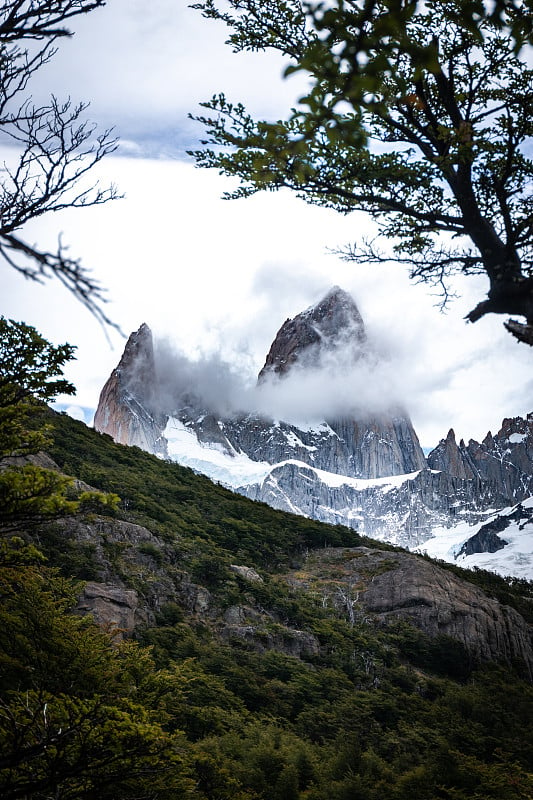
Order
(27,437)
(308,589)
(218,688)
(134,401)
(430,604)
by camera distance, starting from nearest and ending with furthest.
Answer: (27,437) < (218,688) < (430,604) < (308,589) < (134,401)

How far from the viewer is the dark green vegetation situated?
19.2 feet

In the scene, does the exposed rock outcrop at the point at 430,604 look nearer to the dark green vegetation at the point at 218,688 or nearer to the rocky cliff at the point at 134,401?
the dark green vegetation at the point at 218,688

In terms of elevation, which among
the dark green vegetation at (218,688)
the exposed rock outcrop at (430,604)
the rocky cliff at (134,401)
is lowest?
the dark green vegetation at (218,688)

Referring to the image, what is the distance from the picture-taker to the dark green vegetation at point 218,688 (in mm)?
5855

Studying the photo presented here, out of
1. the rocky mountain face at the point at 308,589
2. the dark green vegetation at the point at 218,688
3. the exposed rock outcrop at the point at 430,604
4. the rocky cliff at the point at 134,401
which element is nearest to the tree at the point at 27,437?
the dark green vegetation at the point at 218,688

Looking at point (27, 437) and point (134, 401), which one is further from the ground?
point (134, 401)

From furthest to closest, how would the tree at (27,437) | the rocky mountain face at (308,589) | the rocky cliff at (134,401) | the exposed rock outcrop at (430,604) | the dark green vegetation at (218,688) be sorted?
the rocky cliff at (134,401) → the exposed rock outcrop at (430,604) → the rocky mountain face at (308,589) → the dark green vegetation at (218,688) → the tree at (27,437)

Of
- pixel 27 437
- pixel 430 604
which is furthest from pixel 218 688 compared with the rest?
pixel 430 604

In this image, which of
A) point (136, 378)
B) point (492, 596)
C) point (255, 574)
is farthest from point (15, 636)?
point (136, 378)

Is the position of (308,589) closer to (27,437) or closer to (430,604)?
(430,604)

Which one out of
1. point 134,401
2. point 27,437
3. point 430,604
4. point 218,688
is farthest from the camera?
point 134,401

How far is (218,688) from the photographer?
14.6 meters

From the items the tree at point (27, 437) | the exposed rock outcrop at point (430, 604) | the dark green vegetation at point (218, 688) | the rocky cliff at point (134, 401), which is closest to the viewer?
the tree at point (27, 437)

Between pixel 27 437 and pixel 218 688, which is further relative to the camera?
pixel 218 688
